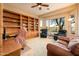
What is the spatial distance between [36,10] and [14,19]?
1.84 ft

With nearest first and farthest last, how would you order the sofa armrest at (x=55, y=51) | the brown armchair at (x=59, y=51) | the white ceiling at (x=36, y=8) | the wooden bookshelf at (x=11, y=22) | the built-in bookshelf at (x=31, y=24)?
the brown armchair at (x=59, y=51) < the sofa armrest at (x=55, y=51) < the wooden bookshelf at (x=11, y=22) < the white ceiling at (x=36, y=8) < the built-in bookshelf at (x=31, y=24)

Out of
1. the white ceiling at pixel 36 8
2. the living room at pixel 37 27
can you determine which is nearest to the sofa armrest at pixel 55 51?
the living room at pixel 37 27

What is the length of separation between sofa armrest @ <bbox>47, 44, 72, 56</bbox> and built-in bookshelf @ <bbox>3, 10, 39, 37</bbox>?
541mm

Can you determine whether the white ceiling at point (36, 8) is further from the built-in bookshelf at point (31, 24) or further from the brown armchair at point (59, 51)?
the brown armchair at point (59, 51)

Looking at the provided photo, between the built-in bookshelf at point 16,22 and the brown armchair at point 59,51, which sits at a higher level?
the built-in bookshelf at point 16,22

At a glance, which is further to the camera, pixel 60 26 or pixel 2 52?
pixel 60 26

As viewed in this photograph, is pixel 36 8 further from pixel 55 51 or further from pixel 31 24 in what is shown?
pixel 55 51

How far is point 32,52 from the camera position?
2635mm

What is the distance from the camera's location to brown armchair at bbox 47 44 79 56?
80.0 inches

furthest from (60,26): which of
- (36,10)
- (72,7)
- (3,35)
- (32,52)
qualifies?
(3,35)

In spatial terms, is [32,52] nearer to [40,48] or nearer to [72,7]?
[40,48]

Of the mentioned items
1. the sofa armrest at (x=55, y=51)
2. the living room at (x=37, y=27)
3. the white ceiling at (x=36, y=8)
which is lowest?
the sofa armrest at (x=55, y=51)

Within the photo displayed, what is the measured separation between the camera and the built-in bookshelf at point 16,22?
2.47m

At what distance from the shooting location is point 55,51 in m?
2.37
